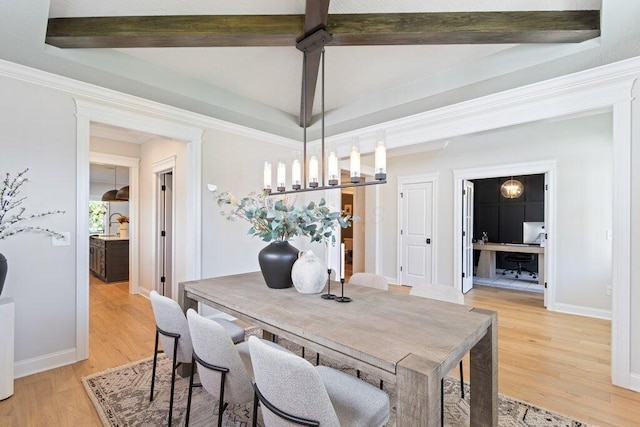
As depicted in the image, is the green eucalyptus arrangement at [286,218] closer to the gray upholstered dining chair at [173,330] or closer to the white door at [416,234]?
the gray upholstered dining chair at [173,330]

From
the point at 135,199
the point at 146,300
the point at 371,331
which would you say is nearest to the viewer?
the point at 371,331

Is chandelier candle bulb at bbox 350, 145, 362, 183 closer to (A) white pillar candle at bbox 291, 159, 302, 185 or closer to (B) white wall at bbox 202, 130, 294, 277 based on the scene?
(A) white pillar candle at bbox 291, 159, 302, 185

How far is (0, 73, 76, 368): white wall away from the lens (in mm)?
2424

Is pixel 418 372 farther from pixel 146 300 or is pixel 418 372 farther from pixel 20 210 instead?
pixel 146 300

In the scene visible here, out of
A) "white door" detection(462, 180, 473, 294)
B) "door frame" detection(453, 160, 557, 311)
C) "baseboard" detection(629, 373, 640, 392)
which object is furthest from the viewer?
"white door" detection(462, 180, 473, 294)

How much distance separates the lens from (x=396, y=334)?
A: 1.30m

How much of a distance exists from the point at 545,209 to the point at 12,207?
6.16 meters

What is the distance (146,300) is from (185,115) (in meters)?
2.98

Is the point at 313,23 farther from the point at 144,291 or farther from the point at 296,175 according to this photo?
the point at 144,291

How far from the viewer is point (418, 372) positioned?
3.21 feet

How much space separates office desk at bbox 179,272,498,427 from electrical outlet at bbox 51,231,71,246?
56.4 inches

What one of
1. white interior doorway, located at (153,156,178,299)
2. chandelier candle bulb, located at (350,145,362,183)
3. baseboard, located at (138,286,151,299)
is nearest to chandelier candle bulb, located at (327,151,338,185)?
chandelier candle bulb, located at (350,145,362,183)

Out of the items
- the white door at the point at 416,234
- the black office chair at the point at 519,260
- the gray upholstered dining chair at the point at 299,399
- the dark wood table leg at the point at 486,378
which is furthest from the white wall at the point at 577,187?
the gray upholstered dining chair at the point at 299,399

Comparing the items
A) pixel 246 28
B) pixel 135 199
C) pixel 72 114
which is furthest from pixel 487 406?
pixel 135 199
